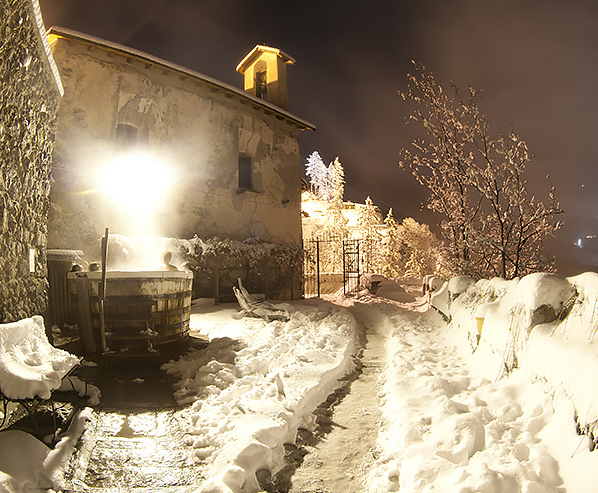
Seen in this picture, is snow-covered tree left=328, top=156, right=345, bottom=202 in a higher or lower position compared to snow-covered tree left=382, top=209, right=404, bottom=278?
higher

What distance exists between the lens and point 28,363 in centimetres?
282

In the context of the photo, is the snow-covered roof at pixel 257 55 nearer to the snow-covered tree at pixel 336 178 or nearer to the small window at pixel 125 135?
the small window at pixel 125 135

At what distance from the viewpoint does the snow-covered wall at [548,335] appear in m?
2.31

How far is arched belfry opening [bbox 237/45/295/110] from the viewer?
16.8 m

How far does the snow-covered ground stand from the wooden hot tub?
0.62m

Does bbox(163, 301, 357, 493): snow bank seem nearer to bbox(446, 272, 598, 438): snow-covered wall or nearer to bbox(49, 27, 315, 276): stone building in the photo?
bbox(446, 272, 598, 438): snow-covered wall

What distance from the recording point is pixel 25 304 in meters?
4.04

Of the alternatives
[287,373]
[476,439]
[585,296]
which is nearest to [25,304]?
[287,373]

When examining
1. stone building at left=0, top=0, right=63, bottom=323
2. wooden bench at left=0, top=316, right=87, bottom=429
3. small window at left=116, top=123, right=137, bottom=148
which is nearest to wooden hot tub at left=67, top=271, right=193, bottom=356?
stone building at left=0, top=0, right=63, bottom=323

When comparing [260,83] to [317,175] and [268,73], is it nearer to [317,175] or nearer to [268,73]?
[268,73]

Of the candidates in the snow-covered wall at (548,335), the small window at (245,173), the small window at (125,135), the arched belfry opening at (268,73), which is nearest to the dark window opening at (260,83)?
the arched belfry opening at (268,73)

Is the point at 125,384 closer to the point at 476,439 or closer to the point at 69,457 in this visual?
the point at 69,457

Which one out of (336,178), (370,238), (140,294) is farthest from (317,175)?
(140,294)

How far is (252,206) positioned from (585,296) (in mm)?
12321
